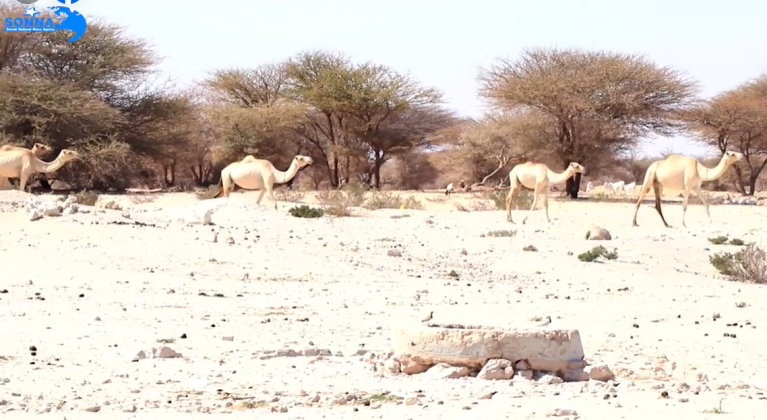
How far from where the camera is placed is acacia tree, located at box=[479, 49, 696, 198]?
38.3 metres

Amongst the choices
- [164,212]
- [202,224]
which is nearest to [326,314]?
[202,224]

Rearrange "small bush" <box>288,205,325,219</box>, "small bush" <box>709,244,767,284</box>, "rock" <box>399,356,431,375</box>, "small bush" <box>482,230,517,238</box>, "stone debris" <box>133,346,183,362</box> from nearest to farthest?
"rock" <box>399,356,431,375</box>
"stone debris" <box>133,346,183,362</box>
"small bush" <box>709,244,767,284</box>
"small bush" <box>482,230,517,238</box>
"small bush" <box>288,205,325,219</box>

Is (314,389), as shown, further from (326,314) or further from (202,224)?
(202,224)

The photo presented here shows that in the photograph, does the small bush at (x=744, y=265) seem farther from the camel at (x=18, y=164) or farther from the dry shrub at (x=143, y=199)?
the dry shrub at (x=143, y=199)

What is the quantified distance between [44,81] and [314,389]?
31717mm

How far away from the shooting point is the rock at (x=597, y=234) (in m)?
19.9

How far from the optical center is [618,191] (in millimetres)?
45750

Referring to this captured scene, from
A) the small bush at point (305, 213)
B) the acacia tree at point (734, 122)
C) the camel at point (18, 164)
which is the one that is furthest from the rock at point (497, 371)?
the acacia tree at point (734, 122)

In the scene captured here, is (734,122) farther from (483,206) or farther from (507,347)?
(507,347)

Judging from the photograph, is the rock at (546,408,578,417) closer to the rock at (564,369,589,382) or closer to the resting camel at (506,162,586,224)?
the rock at (564,369,589,382)

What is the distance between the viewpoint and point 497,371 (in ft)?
24.5

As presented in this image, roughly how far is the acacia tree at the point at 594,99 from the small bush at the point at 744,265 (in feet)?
69.0

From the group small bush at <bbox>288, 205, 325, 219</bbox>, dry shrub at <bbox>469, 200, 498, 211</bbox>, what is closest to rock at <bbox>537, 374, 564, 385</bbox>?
small bush at <bbox>288, 205, 325, 219</bbox>

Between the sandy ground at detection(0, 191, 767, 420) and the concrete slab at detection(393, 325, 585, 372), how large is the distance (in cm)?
19
